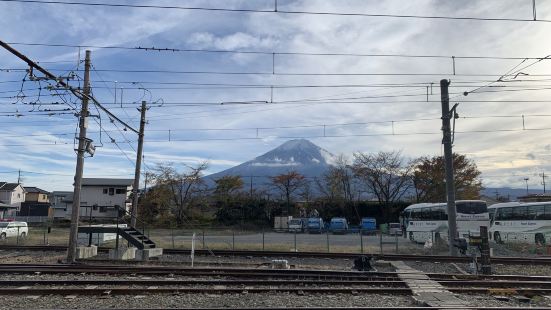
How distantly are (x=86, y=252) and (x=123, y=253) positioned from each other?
191 cm

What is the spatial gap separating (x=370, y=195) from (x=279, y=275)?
6059 cm

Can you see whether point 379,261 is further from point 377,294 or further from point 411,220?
point 411,220

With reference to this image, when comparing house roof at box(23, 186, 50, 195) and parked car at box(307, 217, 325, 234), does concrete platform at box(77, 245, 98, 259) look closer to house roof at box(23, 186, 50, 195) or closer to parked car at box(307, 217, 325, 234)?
parked car at box(307, 217, 325, 234)

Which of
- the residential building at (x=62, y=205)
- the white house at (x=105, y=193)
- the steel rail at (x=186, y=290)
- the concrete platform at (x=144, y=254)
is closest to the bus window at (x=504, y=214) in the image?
the steel rail at (x=186, y=290)

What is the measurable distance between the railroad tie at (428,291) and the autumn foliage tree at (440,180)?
5140 cm

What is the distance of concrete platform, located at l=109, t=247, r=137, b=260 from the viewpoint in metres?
22.5

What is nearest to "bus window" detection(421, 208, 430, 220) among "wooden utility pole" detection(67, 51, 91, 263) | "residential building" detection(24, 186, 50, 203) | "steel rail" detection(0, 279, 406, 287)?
"steel rail" detection(0, 279, 406, 287)

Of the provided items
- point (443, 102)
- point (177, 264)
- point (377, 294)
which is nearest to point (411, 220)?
point (443, 102)

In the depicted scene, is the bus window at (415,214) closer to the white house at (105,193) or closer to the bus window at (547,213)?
the bus window at (547,213)

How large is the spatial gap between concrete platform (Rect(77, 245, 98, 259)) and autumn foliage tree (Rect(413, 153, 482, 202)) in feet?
172

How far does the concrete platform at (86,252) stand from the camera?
2203 centimetres

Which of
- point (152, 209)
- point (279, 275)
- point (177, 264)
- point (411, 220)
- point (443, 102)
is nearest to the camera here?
point (279, 275)

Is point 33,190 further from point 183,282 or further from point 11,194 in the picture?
point 183,282

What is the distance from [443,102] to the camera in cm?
2428
